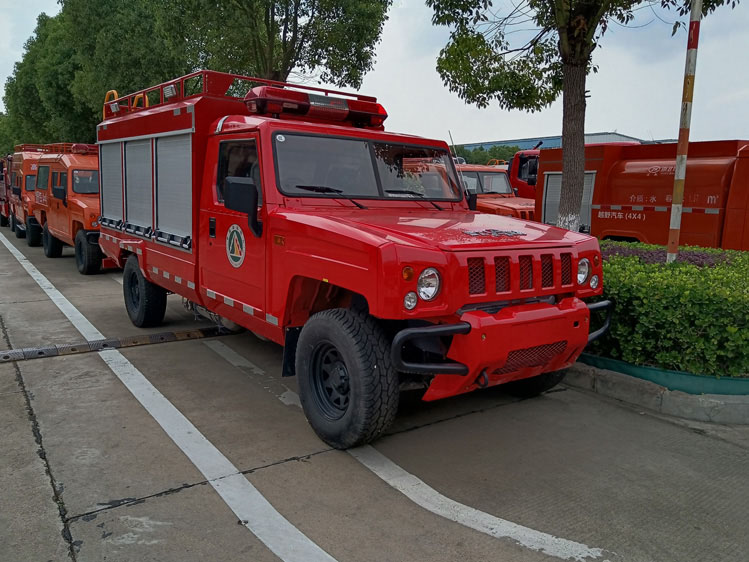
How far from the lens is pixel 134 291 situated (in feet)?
24.7

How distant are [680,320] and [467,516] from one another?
2.55 meters

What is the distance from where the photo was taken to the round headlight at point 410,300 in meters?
3.50

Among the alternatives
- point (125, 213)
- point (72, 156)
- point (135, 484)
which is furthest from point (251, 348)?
point (72, 156)

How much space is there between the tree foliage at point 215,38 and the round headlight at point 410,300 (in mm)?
10383

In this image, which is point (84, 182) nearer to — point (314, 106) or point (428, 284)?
point (314, 106)

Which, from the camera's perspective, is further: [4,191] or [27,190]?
[4,191]

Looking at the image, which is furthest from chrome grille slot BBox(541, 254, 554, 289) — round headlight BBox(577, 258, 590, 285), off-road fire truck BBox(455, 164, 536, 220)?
off-road fire truck BBox(455, 164, 536, 220)

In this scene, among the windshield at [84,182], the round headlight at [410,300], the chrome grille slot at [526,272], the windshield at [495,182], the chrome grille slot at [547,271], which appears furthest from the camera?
the windshield at [495,182]

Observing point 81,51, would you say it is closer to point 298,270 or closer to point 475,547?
point 298,270

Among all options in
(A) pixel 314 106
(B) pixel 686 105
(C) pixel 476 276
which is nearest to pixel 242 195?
(A) pixel 314 106

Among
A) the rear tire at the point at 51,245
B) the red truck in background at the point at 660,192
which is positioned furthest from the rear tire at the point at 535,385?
the rear tire at the point at 51,245

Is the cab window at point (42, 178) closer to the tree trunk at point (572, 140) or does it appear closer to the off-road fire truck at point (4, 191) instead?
the off-road fire truck at point (4, 191)

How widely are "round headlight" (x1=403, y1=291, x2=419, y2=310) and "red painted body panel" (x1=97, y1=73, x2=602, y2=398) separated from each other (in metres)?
0.04

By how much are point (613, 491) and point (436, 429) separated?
1302 millimetres
